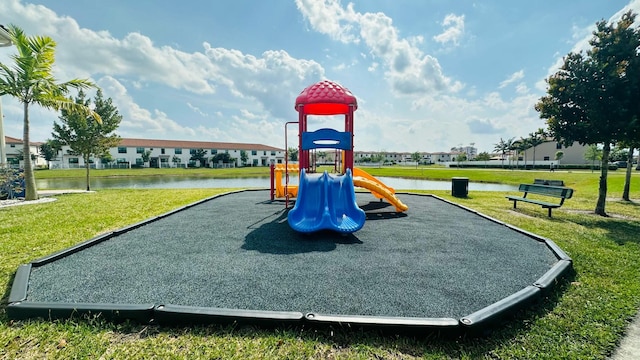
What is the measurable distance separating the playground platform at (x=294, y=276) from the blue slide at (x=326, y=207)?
0.92 ft

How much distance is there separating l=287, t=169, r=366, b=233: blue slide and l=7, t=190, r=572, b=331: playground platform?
0.28 meters

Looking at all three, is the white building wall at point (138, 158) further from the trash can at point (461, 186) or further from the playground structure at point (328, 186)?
the playground structure at point (328, 186)

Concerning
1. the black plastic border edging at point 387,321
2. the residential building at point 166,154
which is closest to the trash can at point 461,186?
the black plastic border edging at point 387,321

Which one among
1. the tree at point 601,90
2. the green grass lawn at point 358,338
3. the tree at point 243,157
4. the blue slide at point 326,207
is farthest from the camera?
the tree at point 243,157

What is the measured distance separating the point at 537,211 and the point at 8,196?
65.1ft

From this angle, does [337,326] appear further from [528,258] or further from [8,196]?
[8,196]

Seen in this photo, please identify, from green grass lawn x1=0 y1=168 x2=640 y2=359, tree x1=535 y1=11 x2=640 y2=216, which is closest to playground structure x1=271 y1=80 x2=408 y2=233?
green grass lawn x1=0 y1=168 x2=640 y2=359

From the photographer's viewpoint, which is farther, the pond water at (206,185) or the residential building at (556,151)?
the residential building at (556,151)

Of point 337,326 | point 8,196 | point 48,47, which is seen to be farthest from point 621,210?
point 8,196

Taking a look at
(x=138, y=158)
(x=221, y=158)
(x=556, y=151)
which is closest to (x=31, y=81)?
(x=221, y=158)

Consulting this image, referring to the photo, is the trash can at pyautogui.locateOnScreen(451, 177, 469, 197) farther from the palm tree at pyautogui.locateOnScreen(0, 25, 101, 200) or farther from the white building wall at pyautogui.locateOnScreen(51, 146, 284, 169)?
the white building wall at pyautogui.locateOnScreen(51, 146, 284, 169)

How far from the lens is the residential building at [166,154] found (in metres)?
57.7

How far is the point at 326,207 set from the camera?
224 inches

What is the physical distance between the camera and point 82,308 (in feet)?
8.64
